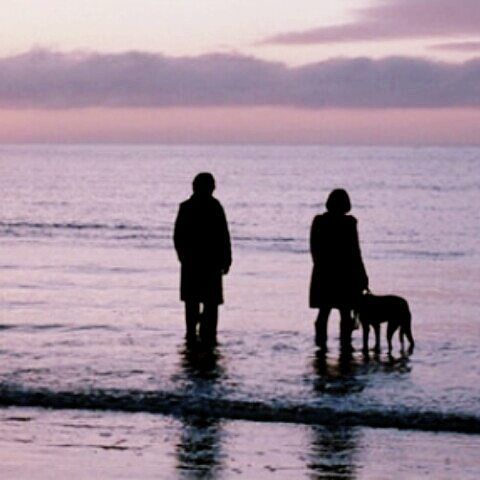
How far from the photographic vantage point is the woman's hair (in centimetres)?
1248

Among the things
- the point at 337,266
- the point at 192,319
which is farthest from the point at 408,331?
the point at 192,319

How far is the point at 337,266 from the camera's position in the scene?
42.5 ft

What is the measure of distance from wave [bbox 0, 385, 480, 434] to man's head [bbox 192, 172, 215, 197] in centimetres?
287

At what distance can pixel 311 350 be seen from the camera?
1327 centimetres

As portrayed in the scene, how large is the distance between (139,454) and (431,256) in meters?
23.7

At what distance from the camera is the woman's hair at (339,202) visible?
1248cm

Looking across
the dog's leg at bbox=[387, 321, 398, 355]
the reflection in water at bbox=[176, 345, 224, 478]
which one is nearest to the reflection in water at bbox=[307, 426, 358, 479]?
the reflection in water at bbox=[176, 345, 224, 478]

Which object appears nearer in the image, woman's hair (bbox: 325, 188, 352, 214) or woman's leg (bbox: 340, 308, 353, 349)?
woman's hair (bbox: 325, 188, 352, 214)

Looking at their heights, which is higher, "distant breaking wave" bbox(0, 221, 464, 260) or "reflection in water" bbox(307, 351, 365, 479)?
"reflection in water" bbox(307, 351, 365, 479)

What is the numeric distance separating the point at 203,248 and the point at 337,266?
144cm

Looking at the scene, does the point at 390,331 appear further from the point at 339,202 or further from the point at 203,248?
the point at 203,248

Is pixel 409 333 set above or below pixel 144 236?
above

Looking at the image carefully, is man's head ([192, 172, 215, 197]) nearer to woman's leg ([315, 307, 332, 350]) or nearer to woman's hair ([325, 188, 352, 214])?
woman's hair ([325, 188, 352, 214])

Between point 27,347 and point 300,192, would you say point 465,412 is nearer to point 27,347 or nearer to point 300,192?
point 27,347
